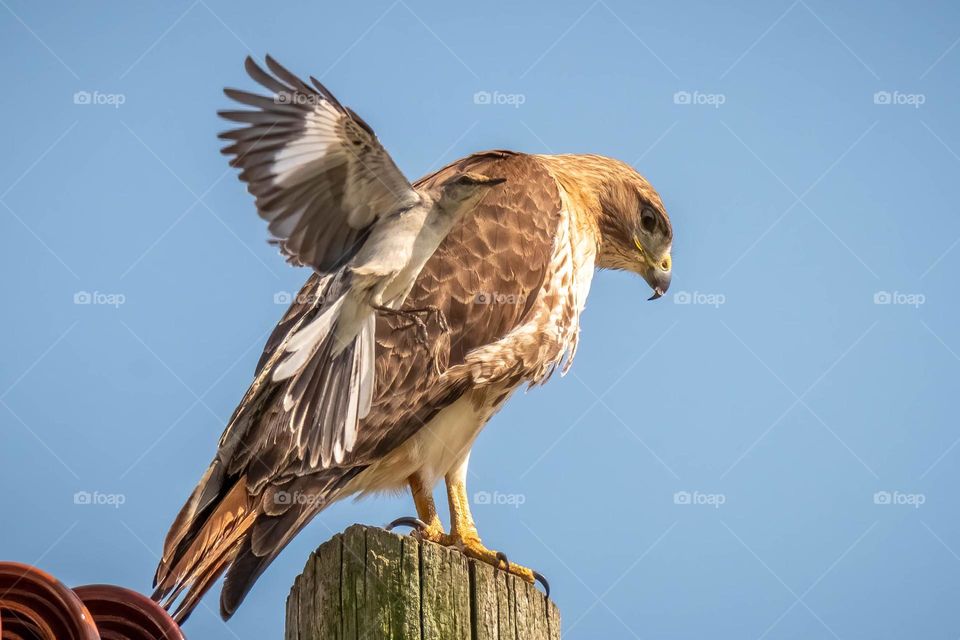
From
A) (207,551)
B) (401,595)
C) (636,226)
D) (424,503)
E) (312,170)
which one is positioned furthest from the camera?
(636,226)

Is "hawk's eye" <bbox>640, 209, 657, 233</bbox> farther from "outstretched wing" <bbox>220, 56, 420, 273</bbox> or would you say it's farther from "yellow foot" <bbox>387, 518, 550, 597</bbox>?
"outstretched wing" <bbox>220, 56, 420, 273</bbox>

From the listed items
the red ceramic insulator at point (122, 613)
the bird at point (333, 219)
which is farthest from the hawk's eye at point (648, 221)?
the red ceramic insulator at point (122, 613)

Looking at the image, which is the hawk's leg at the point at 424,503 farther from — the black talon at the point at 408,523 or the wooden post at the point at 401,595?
the wooden post at the point at 401,595

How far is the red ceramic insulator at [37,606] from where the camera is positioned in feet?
7.71

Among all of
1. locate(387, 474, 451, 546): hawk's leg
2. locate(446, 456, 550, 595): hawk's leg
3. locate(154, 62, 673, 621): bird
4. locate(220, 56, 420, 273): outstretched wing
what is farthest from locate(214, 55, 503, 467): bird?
locate(387, 474, 451, 546): hawk's leg

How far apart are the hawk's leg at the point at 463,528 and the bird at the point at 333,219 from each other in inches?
36.4

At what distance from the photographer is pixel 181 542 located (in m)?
4.11

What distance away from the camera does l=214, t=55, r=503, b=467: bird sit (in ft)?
12.0

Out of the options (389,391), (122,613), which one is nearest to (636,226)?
(389,391)

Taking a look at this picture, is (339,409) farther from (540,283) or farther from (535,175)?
(535,175)

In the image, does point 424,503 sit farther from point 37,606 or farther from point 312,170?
point 37,606

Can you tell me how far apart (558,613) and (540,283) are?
188 centimetres

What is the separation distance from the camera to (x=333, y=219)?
388 centimetres

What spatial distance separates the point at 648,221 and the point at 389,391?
1.92 m
